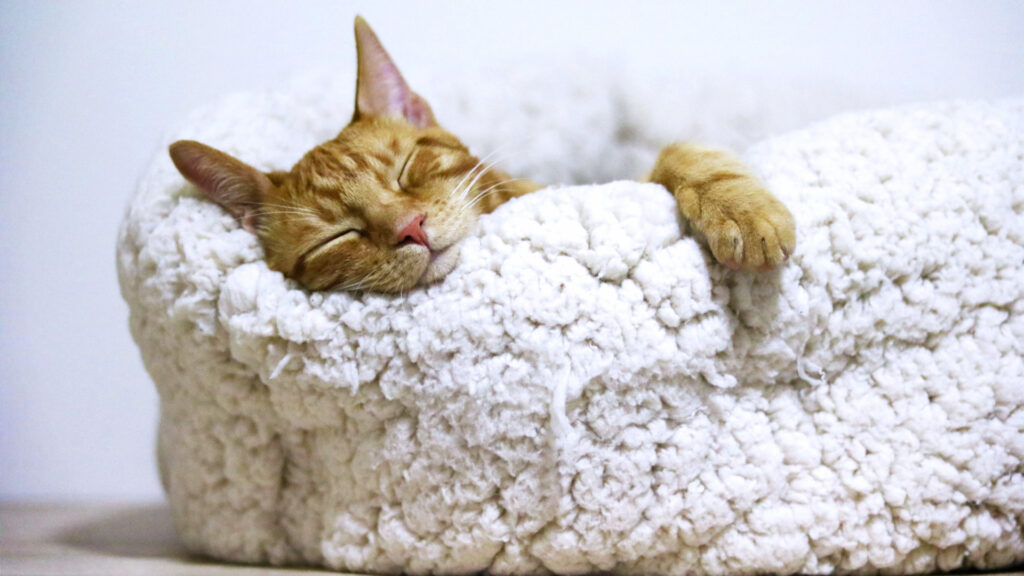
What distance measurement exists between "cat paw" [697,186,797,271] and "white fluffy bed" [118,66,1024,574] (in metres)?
0.04

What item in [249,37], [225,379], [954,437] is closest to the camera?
[954,437]

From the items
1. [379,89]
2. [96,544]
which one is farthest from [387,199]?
[96,544]

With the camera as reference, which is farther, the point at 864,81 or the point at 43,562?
the point at 864,81

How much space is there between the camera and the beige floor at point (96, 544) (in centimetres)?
89

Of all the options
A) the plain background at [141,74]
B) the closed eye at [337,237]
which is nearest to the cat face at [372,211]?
the closed eye at [337,237]

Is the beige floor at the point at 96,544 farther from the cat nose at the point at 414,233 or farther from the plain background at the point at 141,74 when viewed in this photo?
the cat nose at the point at 414,233

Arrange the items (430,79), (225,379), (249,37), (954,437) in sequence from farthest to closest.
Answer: (249,37)
(430,79)
(225,379)
(954,437)

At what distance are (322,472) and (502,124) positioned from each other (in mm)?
762

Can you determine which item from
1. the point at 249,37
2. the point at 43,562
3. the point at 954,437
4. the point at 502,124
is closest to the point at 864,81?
the point at 502,124

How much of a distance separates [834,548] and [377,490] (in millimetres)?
529

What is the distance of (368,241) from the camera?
90 cm

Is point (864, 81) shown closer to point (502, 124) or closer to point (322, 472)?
point (502, 124)

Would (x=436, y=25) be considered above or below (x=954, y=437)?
above

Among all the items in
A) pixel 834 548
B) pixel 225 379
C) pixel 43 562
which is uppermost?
pixel 225 379
